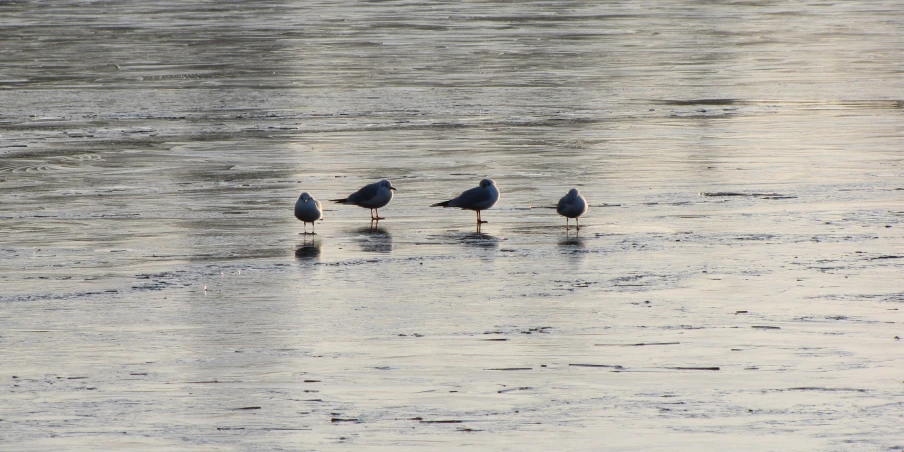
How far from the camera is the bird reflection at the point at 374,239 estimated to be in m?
13.1

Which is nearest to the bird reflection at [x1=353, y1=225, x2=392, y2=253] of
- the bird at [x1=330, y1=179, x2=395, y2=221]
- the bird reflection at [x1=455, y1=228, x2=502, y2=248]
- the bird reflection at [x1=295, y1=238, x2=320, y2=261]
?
the bird at [x1=330, y1=179, x2=395, y2=221]

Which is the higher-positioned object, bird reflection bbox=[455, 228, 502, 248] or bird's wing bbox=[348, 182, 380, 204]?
bird's wing bbox=[348, 182, 380, 204]

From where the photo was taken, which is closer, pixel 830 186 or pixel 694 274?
pixel 694 274

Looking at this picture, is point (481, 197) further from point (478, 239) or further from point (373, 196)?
point (373, 196)

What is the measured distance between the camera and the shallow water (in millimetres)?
8086

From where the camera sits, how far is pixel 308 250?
1308cm

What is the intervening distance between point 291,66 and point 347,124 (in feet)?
32.8

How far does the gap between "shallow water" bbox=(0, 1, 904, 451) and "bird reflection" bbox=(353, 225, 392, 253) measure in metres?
0.06

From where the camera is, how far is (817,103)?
24547 mm

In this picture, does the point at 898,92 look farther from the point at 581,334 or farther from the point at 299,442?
the point at 299,442

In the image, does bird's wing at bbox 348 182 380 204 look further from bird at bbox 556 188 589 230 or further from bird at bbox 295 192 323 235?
bird at bbox 556 188 589 230

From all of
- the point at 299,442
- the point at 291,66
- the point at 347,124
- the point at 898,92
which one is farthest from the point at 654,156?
the point at 291,66

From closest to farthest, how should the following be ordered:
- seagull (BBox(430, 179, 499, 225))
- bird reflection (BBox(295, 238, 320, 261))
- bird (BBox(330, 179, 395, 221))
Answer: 1. bird reflection (BBox(295, 238, 320, 261))
2. seagull (BBox(430, 179, 499, 225))
3. bird (BBox(330, 179, 395, 221))

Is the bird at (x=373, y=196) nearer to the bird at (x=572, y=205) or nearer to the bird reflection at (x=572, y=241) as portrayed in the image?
the bird at (x=572, y=205)
